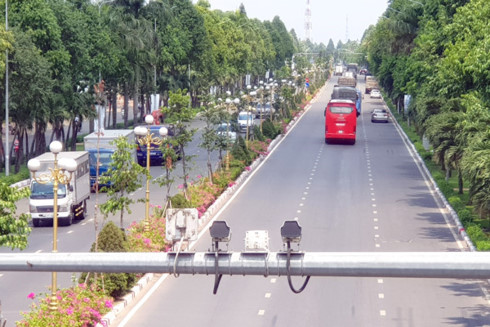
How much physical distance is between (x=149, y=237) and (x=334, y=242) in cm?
716

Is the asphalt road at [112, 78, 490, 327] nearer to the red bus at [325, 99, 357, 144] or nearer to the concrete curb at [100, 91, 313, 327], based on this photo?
the concrete curb at [100, 91, 313, 327]

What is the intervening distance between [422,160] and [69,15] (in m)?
24.1

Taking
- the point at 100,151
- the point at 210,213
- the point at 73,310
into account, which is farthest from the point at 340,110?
the point at 73,310

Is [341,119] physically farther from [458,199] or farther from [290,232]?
[290,232]

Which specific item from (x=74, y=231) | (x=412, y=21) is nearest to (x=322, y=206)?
(x=74, y=231)

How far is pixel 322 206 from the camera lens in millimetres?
43844

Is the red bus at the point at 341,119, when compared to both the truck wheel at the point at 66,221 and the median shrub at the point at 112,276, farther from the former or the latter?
the median shrub at the point at 112,276

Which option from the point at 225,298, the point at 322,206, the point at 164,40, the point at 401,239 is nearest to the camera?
the point at 225,298

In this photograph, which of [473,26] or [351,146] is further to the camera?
[351,146]

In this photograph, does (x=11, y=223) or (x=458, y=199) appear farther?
(x=458, y=199)

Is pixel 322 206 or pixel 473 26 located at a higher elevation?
pixel 473 26

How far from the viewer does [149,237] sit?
32.0 metres

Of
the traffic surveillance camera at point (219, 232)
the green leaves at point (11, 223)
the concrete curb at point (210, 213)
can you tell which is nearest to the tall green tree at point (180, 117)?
the concrete curb at point (210, 213)

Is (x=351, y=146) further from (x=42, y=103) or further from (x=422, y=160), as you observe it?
(x=42, y=103)
